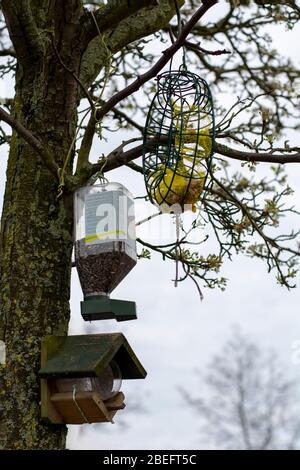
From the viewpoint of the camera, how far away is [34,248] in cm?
246

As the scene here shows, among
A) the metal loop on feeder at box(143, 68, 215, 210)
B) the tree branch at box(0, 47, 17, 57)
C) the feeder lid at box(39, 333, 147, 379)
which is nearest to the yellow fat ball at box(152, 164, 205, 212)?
the metal loop on feeder at box(143, 68, 215, 210)

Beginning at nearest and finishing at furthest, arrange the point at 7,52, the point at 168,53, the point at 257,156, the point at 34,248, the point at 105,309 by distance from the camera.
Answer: the point at 168,53
the point at 105,309
the point at 34,248
the point at 257,156
the point at 7,52

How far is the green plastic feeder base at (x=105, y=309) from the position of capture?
2330mm

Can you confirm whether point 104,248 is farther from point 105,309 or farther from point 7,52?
point 7,52

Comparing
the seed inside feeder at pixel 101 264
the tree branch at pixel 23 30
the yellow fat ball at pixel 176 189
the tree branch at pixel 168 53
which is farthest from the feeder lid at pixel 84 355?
the tree branch at pixel 23 30

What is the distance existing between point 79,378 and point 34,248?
1.60ft

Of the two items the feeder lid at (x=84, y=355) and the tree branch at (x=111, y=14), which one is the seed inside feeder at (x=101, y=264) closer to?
the feeder lid at (x=84, y=355)

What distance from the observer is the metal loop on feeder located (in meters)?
2.39

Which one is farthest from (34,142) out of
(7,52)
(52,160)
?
(7,52)

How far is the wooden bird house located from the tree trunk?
5 cm

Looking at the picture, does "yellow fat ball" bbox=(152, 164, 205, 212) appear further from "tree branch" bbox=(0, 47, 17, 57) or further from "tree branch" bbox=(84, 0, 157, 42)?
"tree branch" bbox=(0, 47, 17, 57)

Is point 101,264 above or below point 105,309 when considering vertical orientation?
above
